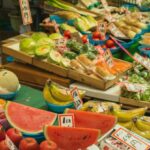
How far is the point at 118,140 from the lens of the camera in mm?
1953

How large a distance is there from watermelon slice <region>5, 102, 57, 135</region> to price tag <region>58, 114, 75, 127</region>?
0.16 meters

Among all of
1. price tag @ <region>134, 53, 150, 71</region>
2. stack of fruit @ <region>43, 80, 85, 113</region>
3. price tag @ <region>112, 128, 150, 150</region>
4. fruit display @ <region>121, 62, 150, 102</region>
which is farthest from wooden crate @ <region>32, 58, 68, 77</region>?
price tag @ <region>112, 128, 150, 150</region>

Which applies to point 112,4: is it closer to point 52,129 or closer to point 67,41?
point 67,41

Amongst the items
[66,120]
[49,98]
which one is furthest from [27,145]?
[49,98]

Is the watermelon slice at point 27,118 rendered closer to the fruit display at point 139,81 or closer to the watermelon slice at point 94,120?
the watermelon slice at point 94,120

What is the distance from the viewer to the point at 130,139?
1971mm

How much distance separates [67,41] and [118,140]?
→ 4.85 ft

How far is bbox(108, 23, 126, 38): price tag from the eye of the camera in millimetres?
3855

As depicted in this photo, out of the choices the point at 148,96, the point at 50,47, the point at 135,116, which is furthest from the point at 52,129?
the point at 50,47

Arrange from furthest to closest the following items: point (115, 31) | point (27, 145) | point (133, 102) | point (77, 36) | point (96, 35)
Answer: point (115, 31) < point (96, 35) < point (77, 36) < point (133, 102) < point (27, 145)

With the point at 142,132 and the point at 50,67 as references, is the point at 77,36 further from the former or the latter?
the point at 142,132

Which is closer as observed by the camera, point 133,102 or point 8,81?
point 8,81

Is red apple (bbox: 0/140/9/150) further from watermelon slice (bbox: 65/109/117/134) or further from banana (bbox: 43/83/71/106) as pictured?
banana (bbox: 43/83/71/106)

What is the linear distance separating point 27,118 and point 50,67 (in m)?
0.84
